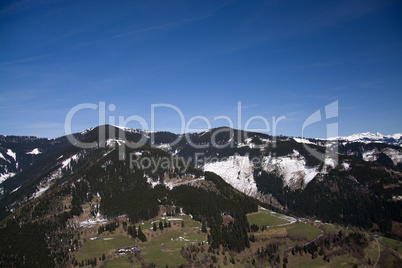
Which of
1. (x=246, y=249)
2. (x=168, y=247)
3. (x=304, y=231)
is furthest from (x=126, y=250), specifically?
(x=304, y=231)

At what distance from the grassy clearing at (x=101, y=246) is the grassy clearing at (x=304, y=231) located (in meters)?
87.7

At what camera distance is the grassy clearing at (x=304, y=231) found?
157 m

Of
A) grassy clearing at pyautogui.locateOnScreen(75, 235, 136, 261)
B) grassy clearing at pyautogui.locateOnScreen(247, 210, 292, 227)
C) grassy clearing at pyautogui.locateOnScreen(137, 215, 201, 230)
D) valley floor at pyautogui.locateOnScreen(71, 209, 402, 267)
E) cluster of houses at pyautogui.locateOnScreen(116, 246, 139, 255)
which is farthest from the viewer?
grassy clearing at pyautogui.locateOnScreen(247, 210, 292, 227)

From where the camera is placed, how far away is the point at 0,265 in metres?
130

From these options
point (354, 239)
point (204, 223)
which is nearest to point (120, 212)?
point (204, 223)

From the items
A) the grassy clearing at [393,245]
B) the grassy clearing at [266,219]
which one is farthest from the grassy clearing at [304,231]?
the grassy clearing at [393,245]

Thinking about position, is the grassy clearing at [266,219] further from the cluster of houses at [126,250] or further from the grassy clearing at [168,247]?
the cluster of houses at [126,250]

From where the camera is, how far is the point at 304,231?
531 ft

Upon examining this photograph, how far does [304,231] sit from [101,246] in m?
109

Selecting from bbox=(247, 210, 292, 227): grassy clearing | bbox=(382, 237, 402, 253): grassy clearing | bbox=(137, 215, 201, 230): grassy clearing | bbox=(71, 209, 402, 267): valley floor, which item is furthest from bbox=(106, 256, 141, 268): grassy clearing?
bbox=(382, 237, 402, 253): grassy clearing

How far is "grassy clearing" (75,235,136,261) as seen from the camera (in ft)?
448

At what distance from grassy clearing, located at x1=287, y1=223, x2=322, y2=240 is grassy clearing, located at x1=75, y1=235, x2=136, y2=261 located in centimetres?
8768

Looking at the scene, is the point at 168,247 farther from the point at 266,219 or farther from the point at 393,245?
the point at 393,245

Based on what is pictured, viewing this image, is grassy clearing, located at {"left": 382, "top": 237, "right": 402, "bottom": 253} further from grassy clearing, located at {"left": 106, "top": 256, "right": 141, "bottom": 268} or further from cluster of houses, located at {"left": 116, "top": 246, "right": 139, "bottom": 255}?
cluster of houses, located at {"left": 116, "top": 246, "right": 139, "bottom": 255}
